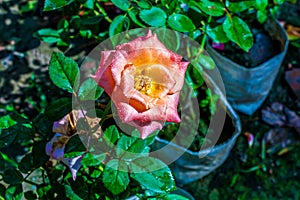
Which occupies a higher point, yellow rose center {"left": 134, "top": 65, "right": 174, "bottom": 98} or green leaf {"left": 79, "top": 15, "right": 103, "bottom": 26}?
yellow rose center {"left": 134, "top": 65, "right": 174, "bottom": 98}

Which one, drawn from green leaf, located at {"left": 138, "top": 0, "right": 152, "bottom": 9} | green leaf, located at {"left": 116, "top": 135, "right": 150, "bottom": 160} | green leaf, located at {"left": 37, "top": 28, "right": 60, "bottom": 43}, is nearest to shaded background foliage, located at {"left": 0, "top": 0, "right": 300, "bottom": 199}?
green leaf, located at {"left": 37, "top": 28, "right": 60, "bottom": 43}

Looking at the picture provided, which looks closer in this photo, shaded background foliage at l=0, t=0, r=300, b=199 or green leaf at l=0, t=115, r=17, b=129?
green leaf at l=0, t=115, r=17, b=129

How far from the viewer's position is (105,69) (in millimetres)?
925

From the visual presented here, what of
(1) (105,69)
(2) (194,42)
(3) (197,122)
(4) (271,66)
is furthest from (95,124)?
(4) (271,66)

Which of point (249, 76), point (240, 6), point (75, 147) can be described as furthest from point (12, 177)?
point (249, 76)

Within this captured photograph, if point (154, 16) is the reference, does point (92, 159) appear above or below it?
below

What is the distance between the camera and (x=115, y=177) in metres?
1.03

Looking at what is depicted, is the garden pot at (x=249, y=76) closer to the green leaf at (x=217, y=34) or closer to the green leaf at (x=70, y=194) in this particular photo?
the green leaf at (x=217, y=34)

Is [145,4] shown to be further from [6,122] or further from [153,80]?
[6,122]

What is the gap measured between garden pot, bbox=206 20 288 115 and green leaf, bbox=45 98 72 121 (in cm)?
104

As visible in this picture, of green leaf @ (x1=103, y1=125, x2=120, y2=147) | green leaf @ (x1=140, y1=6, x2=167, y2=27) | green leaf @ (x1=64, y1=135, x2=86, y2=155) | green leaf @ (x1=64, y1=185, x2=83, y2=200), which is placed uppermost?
green leaf @ (x1=140, y1=6, x2=167, y2=27)

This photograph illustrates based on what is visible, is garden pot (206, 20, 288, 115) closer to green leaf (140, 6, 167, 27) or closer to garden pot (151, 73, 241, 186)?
garden pot (151, 73, 241, 186)

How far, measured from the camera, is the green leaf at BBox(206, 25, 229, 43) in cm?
142

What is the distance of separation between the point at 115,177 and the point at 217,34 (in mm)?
625
